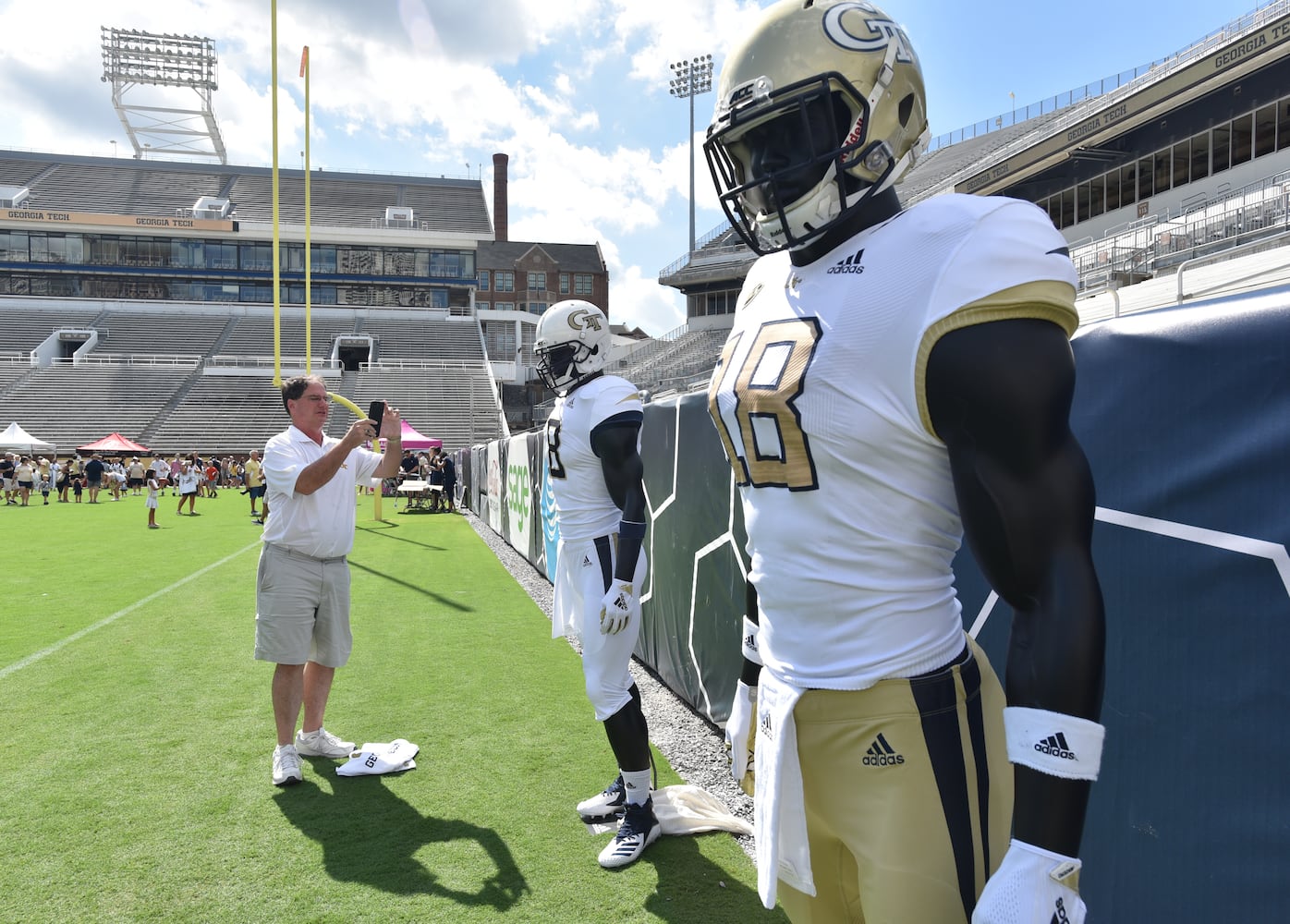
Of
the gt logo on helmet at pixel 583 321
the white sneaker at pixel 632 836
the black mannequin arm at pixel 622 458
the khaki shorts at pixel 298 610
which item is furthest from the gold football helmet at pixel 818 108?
the khaki shorts at pixel 298 610

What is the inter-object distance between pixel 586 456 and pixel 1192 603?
7.33 ft

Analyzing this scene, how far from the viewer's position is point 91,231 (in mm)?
46594

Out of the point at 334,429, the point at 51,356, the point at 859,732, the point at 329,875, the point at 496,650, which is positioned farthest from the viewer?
the point at 51,356

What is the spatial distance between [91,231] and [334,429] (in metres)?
25.2

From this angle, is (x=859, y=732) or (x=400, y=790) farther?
(x=400, y=790)

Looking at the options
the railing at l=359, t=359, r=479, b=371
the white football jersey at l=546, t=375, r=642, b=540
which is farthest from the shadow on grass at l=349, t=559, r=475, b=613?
the railing at l=359, t=359, r=479, b=371

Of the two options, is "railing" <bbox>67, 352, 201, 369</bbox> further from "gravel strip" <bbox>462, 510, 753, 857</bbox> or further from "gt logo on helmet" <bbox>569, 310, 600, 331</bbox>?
"gt logo on helmet" <bbox>569, 310, 600, 331</bbox>

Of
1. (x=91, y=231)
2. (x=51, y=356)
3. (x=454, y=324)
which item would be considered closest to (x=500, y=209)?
(x=454, y=324)

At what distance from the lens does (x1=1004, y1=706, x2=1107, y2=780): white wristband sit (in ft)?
3.22

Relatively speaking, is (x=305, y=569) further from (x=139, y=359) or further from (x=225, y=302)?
(x=225, y=302)

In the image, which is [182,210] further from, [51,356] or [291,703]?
[291,703]

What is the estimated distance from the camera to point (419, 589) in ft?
31.1

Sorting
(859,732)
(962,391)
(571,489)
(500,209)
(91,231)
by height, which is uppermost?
(500,209)

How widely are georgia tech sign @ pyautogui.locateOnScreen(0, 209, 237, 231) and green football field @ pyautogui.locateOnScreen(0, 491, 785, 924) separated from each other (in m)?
46.9
